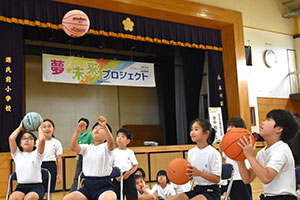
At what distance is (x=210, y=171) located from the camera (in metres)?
3.15

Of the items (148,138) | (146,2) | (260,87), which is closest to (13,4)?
(146,2)

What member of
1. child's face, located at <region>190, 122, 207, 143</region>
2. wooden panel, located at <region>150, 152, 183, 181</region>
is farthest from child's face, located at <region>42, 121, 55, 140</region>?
wooden panel, located at <region>150, 152, 183, 181</region>

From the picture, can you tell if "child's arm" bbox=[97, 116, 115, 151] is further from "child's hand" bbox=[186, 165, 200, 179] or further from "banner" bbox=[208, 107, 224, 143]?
"banner" bbox=[208, 107, 224, 143]

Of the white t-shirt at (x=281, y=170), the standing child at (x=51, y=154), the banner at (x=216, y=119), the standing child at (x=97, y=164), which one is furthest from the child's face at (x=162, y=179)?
the banner at (x=216, y=119)

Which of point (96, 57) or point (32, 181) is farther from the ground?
point (96, 57)

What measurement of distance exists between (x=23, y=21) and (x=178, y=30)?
153 inches

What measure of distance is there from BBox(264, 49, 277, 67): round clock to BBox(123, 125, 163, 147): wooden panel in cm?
398

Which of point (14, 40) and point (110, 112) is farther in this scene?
point (110, 112)

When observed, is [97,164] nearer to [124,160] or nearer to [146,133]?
[124,160]

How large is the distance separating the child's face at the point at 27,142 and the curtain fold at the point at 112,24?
11.9 ft

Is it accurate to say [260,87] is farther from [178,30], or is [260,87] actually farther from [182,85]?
[178,30]

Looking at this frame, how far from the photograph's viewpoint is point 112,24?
26.1 feet

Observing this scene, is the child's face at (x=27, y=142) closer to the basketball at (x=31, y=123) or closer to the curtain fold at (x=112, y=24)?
the basketball at (x=31, y=123)

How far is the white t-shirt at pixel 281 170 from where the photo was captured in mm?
2330
